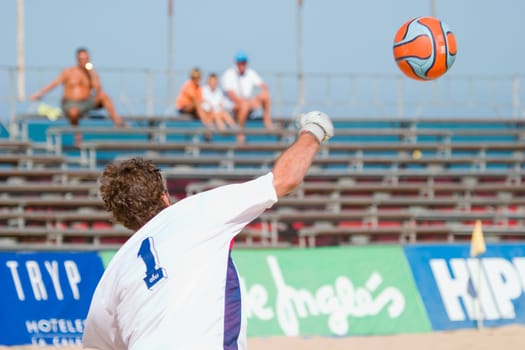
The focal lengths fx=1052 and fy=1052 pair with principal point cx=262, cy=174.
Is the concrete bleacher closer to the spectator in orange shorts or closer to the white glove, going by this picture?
the spectator in orange shorts

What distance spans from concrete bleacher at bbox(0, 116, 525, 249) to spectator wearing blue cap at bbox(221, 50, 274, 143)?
333 millimetres

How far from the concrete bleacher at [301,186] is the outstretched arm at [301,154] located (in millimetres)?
9925

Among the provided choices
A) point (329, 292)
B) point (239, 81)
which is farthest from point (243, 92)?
point (329, 292)

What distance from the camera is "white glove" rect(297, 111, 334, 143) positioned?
10.0 feet

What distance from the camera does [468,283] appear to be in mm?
10766

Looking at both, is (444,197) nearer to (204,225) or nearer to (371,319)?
(371,319)

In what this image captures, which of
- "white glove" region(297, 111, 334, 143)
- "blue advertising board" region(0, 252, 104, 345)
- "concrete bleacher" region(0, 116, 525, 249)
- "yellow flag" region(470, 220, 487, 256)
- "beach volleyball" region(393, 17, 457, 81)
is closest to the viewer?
"white glove" region(297, 111, 334, 143)

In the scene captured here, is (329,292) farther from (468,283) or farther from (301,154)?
(301,154)

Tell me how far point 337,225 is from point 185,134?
9.85ft

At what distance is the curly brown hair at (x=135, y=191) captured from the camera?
295 cm

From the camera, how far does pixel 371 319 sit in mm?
10461

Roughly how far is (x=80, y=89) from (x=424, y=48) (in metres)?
8.02

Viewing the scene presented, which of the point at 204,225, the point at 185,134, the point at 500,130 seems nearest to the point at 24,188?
the point at 185,134

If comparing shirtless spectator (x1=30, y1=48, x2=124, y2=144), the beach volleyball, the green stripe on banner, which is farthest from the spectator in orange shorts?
the beach volleyball
